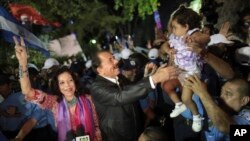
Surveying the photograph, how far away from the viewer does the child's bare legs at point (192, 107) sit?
4.53 meters

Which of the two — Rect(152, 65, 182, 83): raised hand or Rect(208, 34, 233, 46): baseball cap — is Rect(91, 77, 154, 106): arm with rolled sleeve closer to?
Rect(152, 65, 182, 83): raised hand

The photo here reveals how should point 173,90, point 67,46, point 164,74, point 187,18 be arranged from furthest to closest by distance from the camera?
1. point 67,46
2. point 173,90
3. point 187,18
4. point 164,74

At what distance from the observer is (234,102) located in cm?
400

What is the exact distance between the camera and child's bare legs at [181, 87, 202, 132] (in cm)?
453

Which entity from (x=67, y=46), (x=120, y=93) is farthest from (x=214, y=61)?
(x=67, y=46)

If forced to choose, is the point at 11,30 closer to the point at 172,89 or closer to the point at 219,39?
the point at 172,89

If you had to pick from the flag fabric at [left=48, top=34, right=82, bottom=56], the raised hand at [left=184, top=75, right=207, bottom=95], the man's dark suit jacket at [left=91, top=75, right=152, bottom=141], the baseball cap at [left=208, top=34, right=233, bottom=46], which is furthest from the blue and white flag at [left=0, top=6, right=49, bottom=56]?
the flag fabric at [left=48, top=34, right=82, bottom=56]

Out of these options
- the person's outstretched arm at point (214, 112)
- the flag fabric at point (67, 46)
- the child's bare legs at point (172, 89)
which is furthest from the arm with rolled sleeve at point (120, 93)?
the flag fabric at point (67, 46)

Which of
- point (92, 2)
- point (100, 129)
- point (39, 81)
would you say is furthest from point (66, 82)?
point (92, 2)

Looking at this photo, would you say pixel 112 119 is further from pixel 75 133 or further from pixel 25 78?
pixel 25 78

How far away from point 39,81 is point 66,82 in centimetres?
299

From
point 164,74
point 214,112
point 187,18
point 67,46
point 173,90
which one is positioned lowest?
point 214,112

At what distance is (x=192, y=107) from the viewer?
464cm

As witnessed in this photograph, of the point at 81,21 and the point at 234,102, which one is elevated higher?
the point at 81,21
